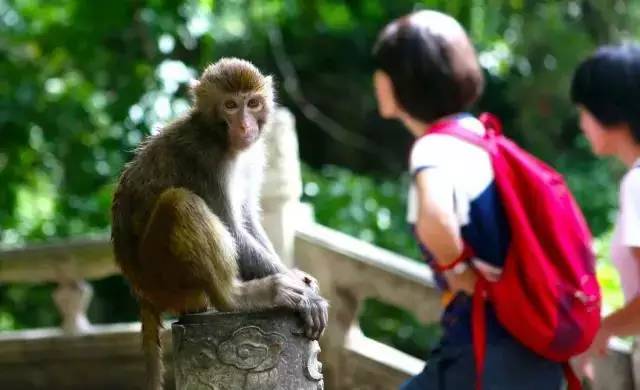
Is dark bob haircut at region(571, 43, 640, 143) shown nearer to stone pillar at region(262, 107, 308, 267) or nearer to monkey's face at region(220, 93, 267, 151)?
monkey's face at region(220, 93, 267, 151)

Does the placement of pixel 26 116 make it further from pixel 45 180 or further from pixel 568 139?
pixel 568 139

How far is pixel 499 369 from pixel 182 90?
4.85 m

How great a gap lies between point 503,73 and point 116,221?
17.9ft

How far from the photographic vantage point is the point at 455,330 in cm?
303

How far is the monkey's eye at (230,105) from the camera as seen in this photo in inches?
133

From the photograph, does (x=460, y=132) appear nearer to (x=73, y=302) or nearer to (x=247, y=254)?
(x=247, y=254)

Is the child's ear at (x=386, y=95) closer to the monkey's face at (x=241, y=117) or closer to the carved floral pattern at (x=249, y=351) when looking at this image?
the monkey's face at (x=241, y=117)

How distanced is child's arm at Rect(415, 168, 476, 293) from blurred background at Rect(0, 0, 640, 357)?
3578mm

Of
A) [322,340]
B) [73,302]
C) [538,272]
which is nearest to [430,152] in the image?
[538,272]

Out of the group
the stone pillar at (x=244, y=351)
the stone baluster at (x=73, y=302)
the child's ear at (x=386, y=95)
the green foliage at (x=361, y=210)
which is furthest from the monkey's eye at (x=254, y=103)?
the green foliage at (x=361, y=210)


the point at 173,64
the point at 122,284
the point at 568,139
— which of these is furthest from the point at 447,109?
the point at 568,139

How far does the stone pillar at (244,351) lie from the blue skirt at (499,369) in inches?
15.3

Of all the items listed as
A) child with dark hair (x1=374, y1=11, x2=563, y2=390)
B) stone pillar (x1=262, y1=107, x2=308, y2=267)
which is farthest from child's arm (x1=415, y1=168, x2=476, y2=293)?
stone pillar (x1=262, y1=107, x2=308, y2=267)

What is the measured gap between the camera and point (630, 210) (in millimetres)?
3031
